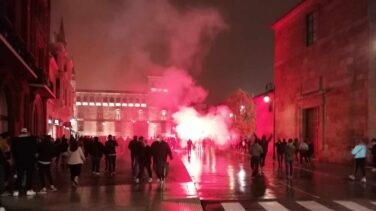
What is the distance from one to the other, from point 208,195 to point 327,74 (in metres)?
18.5

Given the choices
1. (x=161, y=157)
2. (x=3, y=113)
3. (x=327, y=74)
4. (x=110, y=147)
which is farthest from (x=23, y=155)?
(x=327, y=74)

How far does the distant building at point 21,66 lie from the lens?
1866 cm

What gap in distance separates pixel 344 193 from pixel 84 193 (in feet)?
26.5

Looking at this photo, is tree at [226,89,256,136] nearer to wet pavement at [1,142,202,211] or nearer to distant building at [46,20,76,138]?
distant building at [46,20,76,138]

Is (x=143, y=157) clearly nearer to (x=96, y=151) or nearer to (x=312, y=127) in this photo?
(x=96, y=151)

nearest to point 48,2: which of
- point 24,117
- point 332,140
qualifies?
point 24,117

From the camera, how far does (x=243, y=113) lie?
207 ft

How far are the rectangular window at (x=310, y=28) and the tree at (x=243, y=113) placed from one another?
94.7 ft

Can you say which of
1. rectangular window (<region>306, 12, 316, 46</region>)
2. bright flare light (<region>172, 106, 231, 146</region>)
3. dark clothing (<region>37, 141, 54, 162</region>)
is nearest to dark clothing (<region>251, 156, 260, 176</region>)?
dark clothing (<region>37, 141, 54, 162</region>)

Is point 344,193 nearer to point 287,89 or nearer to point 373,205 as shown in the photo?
point 373,205

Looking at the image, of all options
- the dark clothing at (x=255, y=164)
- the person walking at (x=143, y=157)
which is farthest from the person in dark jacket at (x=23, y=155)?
the dark clothing at (x=255, y=164)

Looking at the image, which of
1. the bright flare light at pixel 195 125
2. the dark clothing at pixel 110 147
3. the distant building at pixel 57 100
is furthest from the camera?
the bright flare light at pixel 195 125

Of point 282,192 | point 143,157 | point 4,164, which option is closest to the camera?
point 4,164

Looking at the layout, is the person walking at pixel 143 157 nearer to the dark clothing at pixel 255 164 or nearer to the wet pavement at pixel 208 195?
the wet pavement at pixel 208 195
